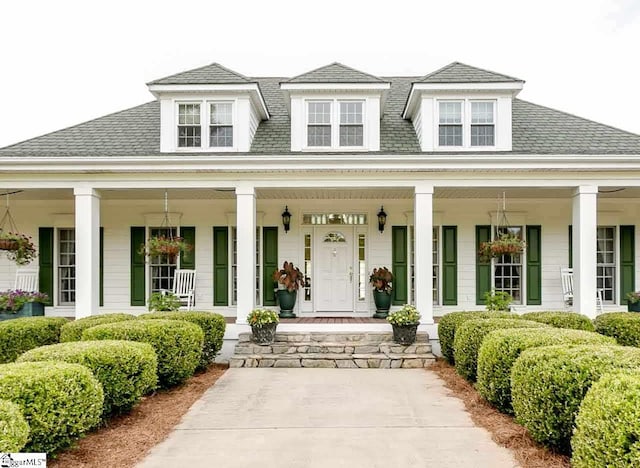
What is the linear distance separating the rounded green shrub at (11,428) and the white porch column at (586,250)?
9380mm

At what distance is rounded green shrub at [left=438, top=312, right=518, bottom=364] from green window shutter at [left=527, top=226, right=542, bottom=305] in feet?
12.2

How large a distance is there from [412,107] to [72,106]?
61.0 feet

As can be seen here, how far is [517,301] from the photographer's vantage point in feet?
39.0

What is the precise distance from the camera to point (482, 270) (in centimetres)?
1184

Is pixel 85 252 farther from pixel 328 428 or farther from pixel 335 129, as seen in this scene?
pixel 328 428

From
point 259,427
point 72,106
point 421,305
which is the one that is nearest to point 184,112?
point 421,305

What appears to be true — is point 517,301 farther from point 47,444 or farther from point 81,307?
point 47,444

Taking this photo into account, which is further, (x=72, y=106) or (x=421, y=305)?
(x=72, y=106)

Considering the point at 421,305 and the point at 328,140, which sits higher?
the point at 328,140

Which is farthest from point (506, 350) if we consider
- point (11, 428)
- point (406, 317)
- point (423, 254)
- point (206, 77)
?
point (206, 77)

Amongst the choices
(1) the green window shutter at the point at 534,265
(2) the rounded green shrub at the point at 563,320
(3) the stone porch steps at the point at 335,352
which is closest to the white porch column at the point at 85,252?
(3) the stone porch steps at the point at 335,352

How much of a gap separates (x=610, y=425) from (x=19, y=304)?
1129 cm

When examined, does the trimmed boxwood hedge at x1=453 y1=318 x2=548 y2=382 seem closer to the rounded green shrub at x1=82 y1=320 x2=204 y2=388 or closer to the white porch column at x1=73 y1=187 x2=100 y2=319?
the rounded green shrub at x1=82 y1=320 x2=204 y2=388

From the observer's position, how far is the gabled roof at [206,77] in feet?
33.9
